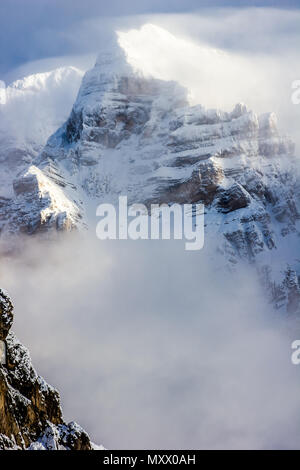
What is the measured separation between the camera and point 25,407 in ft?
161

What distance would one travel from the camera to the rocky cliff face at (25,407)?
46.5 m

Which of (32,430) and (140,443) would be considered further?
(140,443)

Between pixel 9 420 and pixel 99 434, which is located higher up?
pixel 9 420

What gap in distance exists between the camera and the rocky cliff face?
46.5 metres
